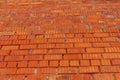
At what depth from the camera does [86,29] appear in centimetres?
293

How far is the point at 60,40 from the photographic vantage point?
272cm

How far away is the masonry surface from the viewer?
2244 millimetres

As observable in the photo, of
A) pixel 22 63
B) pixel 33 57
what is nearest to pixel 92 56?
pixel 33 57

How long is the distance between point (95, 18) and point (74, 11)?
1.19ft

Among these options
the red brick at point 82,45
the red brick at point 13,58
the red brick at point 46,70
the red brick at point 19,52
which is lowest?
the red brick at point 46,70

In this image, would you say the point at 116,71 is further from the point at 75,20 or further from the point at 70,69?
the point at 75,20

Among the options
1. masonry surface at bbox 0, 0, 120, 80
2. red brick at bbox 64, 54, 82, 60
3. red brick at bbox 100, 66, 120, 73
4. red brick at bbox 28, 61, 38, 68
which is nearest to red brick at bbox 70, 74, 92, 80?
masonry surface at bbox 0, 0, 120, 80

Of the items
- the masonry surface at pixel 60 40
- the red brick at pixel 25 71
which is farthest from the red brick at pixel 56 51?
the red brick at pixel 25 71

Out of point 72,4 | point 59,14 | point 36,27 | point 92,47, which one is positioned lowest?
point 92,47

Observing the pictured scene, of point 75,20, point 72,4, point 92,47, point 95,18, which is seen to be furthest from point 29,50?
point 72,4

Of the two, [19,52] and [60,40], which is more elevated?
[60,40]

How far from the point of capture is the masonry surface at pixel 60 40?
2244mm

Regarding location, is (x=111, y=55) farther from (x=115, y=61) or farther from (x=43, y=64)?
(x=43, y=64)

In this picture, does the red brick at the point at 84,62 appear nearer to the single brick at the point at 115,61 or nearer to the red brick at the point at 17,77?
the single brick at the point at 115,61
